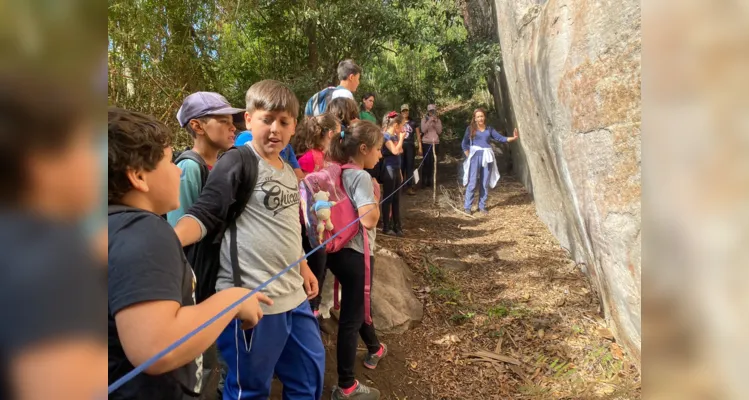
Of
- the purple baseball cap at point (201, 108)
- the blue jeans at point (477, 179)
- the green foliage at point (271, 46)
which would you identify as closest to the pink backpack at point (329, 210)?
the purple baseball cap at point (201, 108)

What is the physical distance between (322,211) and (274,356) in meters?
0.87

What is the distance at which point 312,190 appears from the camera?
97.4 inches

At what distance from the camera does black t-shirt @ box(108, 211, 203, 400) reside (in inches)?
33.4

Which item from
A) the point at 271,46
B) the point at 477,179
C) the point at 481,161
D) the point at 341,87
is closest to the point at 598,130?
the point at 341,87

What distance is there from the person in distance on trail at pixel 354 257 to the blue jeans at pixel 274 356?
56 centimetres

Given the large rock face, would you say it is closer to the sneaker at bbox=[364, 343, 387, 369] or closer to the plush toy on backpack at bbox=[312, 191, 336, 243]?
the sneaker at bbox=[364, 343, 387, 369]

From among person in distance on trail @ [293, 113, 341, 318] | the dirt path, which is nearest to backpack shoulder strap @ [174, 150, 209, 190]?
person in distance on trail @ [293, 113, 341, 318]

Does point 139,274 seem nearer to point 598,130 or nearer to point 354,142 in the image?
point 354,142

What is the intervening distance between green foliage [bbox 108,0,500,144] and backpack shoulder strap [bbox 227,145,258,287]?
A: 350 cm
